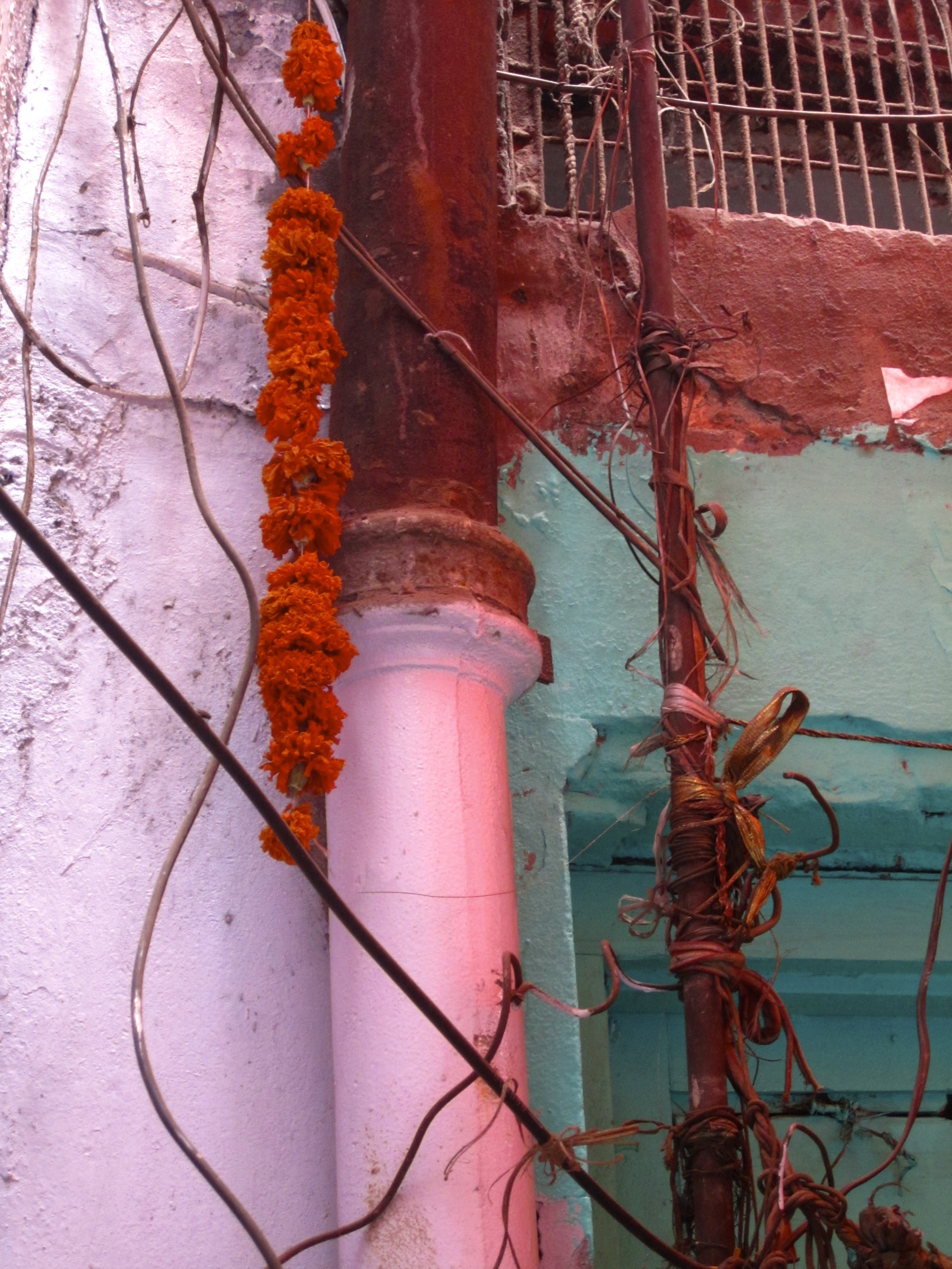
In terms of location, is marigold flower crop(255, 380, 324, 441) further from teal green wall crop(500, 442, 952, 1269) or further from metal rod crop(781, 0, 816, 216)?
metal rod crop(781, 0, 816, 216)

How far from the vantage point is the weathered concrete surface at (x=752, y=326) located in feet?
9.11

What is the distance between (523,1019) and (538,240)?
1.73 meters

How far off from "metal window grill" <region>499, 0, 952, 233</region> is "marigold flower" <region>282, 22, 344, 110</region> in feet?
1.75

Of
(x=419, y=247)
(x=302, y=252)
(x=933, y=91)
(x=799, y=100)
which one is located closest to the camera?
(x=302, y=252)

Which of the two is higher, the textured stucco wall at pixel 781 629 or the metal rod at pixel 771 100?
the metal rod at pixel 771 100

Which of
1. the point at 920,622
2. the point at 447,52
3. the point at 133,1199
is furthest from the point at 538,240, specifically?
the point at 133,1199

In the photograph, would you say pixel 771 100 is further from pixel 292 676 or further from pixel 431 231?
pixel 292 676

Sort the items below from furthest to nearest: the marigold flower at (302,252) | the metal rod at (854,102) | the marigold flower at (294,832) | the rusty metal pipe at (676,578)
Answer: the metal rod at (854,102) → the marigold flower at (302,252) → the marigold flower at (294,832) → the rusty metal pipe at (676,578)

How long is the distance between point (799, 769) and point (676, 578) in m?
0.62

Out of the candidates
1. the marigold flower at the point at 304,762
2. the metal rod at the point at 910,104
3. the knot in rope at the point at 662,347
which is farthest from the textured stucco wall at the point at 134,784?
the metal rod at the point at 910,104

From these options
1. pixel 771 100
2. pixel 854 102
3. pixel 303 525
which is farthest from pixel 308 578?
pixel 854 102

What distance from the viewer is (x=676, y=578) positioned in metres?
2.13

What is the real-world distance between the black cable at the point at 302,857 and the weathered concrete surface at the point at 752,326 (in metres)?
1.35

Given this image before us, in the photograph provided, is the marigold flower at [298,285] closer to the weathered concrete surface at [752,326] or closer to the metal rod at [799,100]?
the weathered concrete surface at [752,326]
